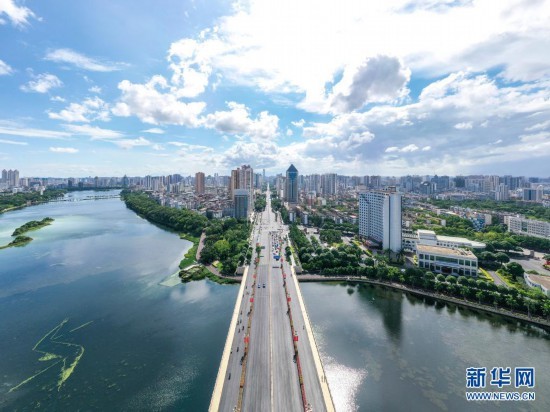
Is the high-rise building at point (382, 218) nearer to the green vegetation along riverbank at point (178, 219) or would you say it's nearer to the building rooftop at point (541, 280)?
the building rooftop at point (541, 280)

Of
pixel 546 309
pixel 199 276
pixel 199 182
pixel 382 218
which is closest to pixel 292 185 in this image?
pixel 199 182

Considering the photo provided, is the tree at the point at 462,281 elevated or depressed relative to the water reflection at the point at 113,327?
elevated

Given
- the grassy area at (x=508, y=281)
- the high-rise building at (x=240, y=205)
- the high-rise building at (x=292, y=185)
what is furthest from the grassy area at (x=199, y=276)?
the high-rise building at (x=292, y=185)

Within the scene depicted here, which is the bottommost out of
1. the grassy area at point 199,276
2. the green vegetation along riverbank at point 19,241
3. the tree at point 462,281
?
the grassy area at point 199,276

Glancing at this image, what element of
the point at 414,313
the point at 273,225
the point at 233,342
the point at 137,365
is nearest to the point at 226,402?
the point at 233,342

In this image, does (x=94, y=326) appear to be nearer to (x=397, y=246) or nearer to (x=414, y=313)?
(x=414, y=313)

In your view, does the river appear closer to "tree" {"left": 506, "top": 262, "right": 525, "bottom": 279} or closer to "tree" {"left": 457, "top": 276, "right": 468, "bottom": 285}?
"tree" {"left": 457, "top": 276, "right": 468, "bottom": 285}

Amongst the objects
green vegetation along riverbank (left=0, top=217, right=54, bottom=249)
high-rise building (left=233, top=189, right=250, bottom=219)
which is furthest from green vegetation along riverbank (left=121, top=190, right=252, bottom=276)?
green vegetation along riverbank (left=0, top=217, right=54, bottom=249)
